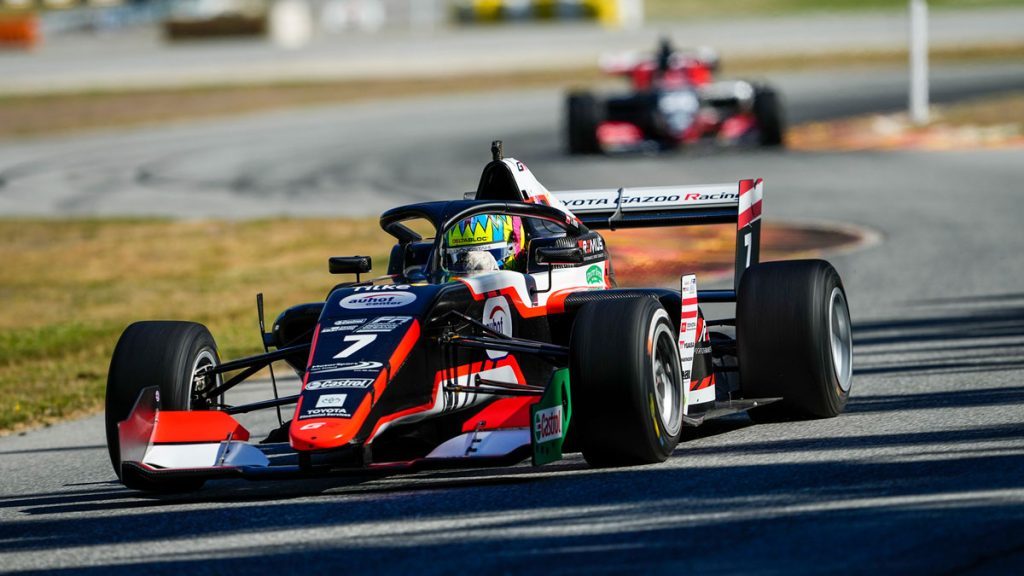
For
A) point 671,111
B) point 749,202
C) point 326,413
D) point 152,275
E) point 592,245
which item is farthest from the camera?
point 671,111

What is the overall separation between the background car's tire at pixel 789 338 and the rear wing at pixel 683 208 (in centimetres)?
93

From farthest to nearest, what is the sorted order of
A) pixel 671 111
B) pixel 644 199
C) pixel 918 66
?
pixel 918 66
pixel 671 111
pixel 644 199

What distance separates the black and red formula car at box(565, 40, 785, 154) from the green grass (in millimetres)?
34408

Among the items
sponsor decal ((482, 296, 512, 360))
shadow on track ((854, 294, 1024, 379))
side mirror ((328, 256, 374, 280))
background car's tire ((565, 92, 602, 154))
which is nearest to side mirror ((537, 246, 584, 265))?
sponsor decal ((482, 296, 512, 360))

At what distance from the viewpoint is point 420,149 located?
96.6 ft

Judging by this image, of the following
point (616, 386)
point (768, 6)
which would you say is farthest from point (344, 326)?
point (768, 6)

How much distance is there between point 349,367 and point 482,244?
5.05ft

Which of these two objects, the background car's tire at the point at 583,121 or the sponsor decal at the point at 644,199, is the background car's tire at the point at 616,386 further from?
the background car's tire at the point at 583,121

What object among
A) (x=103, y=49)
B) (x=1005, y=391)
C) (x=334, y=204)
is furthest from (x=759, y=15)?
(x=1005, y=391)

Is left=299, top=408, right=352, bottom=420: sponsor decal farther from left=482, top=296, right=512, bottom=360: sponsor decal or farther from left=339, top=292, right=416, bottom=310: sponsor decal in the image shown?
left=482, top=296, right=512, bottom=360: sponsor decal

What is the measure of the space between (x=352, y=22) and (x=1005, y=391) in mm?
62370

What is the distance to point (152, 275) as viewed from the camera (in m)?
17.9

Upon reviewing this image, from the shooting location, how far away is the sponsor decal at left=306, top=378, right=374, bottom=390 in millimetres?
7285

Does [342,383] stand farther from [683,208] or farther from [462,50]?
[462,50]
